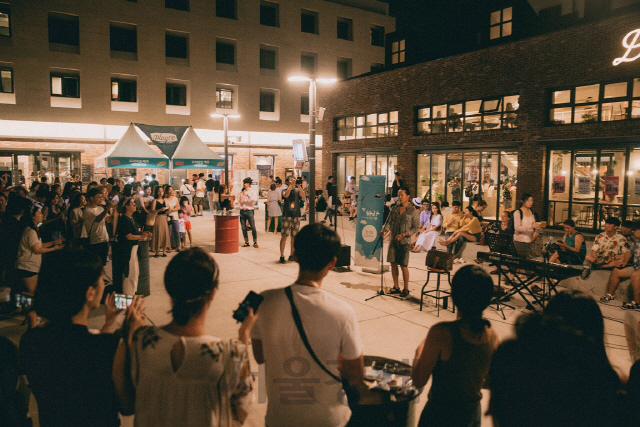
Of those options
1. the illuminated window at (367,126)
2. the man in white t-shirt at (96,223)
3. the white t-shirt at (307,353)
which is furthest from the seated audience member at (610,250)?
the illuminated window at (367,126)

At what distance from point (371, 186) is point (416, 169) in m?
10.1

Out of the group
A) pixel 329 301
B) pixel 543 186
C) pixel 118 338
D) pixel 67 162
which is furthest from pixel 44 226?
pixel 67 162

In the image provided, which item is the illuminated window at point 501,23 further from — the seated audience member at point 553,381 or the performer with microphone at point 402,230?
the seated audience member at point 553,381

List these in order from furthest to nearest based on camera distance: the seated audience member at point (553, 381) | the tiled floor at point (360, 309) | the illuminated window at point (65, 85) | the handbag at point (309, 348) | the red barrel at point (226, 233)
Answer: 1. the illuminated window at point (65, 85)
2. the red barrel at point (226, 233)
3. the tiled floor at point (360, 309)
4. the handbag at point (309, 348)
5. the seated audience member at point (553, 381)

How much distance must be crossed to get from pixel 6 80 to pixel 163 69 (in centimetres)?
902

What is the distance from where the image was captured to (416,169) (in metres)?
19.2

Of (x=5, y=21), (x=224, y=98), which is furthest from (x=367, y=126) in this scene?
(x=5, y=21)

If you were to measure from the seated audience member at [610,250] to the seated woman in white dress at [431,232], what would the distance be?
4.71m

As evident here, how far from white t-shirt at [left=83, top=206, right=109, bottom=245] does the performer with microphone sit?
496 cm

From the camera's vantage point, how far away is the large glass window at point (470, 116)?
15.8 meters

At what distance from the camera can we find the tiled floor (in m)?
5.59

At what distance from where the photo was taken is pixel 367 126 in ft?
72.0

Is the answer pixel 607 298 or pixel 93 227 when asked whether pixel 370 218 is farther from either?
pixel 93 227

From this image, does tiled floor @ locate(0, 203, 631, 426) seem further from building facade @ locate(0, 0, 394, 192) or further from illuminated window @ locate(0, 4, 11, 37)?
illuminated window @ locate(0, 4, 11, 37)
